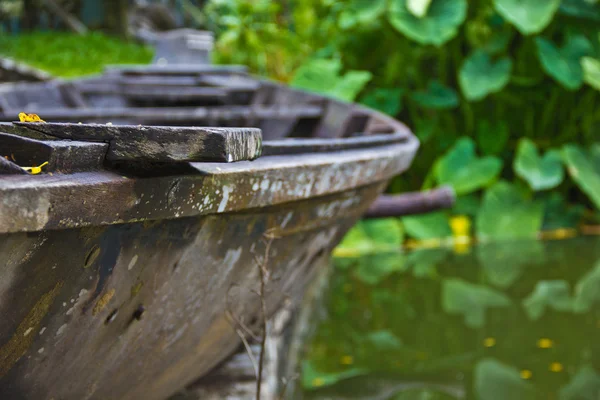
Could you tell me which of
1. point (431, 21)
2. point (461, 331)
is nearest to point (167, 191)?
point (461, 331)

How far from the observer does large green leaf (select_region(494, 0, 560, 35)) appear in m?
6.43

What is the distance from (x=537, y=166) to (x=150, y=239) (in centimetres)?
588

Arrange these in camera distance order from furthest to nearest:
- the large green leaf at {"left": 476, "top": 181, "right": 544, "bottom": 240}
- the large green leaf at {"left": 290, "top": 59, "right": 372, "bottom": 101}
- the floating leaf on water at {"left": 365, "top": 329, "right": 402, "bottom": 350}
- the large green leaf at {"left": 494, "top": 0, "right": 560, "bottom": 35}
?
the large green leaf at {"left": 290, "top": 59, "right": 372, "bottom": 101} → the large green leaf at {"left": 476, "top": 181, "right": 544, "bottom": 240} → the large green leaf at {"left": 494, "top": 0, "right": 560, "bottom": 35} → the floating leaf on water at {"left": 365, "top": 329, "right": 402, "bottom": 350}

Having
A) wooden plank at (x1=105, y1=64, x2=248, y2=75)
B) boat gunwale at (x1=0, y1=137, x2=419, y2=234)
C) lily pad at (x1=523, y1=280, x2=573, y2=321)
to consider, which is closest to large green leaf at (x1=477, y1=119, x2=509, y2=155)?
lily pad at (x1=523, y1=280, x2=573, y2=321)

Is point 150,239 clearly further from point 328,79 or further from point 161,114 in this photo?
point 328,79

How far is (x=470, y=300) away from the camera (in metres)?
→ 4.41

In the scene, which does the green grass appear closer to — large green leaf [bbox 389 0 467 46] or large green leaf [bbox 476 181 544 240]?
large green leaf [bbox 389 0 467 46]

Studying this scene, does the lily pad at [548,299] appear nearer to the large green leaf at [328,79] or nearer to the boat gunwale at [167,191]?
the boat gunwale at [167,191]

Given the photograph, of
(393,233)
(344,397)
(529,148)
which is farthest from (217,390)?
(529,148)

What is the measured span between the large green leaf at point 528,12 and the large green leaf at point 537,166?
985 mm

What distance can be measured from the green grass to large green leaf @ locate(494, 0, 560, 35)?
4.95 meters

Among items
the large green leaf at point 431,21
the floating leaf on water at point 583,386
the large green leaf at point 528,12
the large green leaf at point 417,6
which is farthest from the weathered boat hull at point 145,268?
the large green leaf at point 528,12

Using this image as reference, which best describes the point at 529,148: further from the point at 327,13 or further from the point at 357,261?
the point at 327,13

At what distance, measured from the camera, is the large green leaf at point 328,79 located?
22.5 feet
